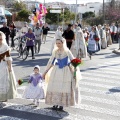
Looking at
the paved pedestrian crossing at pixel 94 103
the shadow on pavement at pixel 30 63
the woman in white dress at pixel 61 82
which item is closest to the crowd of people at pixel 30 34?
the shadow on pavement at pixel 30 63

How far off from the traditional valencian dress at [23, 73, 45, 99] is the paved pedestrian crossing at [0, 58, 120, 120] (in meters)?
0.26

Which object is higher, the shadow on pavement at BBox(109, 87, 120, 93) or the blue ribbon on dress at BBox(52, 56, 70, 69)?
the blue ribbon on dress at BBox(52, 56, 70, 69)

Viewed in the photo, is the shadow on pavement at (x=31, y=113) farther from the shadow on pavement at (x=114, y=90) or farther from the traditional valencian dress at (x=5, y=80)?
the shadow on pavement at (x=114, y=90)

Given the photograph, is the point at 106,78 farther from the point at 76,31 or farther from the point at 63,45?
the point at 63,45

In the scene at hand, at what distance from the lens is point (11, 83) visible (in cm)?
810

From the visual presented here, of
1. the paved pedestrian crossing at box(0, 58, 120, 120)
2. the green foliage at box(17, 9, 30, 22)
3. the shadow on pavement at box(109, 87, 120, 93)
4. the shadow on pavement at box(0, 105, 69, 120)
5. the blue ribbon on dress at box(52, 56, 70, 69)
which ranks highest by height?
the green foliage at box(17, 9, 30, 22)

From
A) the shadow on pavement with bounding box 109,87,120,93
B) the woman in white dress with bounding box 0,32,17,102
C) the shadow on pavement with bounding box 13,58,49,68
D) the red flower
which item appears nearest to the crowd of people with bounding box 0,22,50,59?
the shadow on pavement with bounding box 13,58,49,68

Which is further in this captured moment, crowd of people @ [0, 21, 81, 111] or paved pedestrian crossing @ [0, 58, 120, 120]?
crowd of people @ [0, 21, 81, 111]

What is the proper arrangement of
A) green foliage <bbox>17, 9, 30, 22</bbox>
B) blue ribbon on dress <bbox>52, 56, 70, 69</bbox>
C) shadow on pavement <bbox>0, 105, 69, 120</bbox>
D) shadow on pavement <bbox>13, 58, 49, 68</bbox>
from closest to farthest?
1. shadow on pavement <bbox>0, 105, 69, 120</bbox>
2. blue ribbon on dress <bbox>52, 56, 70, 69</bbox>
3. shadow on pavement <bbox>13, 58, 49, 68</bbox>
4. green foliage <bbox>17, 9, 30, 22</bbox>

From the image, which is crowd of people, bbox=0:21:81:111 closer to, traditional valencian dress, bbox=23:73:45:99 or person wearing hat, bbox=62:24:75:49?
traditional valencian dress, bbox=23:73:45:99

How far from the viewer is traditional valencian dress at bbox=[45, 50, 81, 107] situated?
24.6ft

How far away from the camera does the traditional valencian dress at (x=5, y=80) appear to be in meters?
7.96

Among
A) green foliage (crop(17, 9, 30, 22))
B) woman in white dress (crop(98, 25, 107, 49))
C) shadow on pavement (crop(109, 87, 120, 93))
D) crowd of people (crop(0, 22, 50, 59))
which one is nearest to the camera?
shadow on pavement (crop(109, 87, 120, 93))

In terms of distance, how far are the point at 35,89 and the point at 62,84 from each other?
2.40 ft
